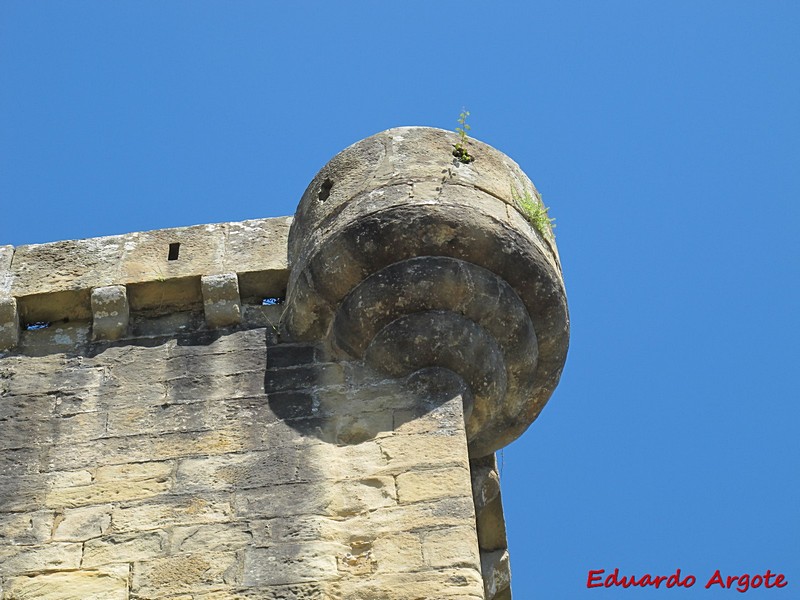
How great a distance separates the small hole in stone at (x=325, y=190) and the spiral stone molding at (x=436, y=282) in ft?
0.21

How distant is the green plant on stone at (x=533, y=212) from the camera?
6512 millimetres

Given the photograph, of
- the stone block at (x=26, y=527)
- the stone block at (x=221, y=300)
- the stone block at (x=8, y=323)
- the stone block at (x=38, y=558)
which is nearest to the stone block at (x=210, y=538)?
the stone block at (x=38, y=558)

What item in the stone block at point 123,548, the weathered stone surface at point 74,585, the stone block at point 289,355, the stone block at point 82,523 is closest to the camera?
the weathered stone surface at point 74,585

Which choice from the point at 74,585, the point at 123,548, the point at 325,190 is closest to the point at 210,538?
the point at 123,548

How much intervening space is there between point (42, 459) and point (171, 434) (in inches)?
19.3

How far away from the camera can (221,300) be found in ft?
21.6

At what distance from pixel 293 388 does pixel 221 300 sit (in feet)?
2.17

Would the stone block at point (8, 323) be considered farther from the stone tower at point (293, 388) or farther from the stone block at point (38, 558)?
the stone block at point (38, 558)

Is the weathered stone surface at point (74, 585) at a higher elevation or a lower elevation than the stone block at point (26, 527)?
lower

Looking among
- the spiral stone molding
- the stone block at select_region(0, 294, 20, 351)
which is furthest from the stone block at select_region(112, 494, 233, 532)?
the stone block at select_region(0, 294, 20, 351)

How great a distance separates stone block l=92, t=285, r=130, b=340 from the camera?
21.5 ft

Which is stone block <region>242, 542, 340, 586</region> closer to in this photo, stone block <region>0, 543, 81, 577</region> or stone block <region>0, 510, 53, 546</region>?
stone block <region>0, 543, 81, 577</region>

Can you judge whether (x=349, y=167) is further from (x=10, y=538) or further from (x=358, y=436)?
(x=10, y=538)

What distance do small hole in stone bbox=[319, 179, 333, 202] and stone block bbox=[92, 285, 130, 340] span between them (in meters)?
0.91
